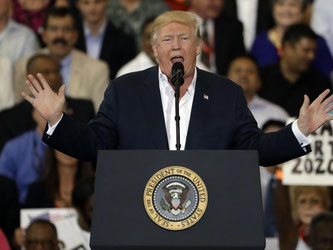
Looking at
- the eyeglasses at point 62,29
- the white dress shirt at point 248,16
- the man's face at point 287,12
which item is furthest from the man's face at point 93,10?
the man's face at point 287,12

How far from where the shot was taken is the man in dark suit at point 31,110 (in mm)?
7762

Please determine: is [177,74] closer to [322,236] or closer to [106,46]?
[322,236]

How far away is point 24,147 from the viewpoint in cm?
757

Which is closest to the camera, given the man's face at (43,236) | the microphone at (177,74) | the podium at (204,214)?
the podium at (204,214)

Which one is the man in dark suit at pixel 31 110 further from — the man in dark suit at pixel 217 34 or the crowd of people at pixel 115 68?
the man in dark suit at pixel 217 34

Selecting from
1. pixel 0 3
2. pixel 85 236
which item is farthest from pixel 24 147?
pixel 0 3

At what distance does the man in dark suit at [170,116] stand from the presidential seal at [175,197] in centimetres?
64

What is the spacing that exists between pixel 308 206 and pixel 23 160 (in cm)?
227

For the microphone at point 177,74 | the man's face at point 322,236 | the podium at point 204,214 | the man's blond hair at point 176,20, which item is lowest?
the man's face at point 322,236

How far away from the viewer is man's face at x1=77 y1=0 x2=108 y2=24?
29.8 feet

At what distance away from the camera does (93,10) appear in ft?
29.8

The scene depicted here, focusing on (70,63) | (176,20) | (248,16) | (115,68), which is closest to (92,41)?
(115,68)

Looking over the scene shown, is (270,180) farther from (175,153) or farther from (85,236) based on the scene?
(175,153)

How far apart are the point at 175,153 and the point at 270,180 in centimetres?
390
